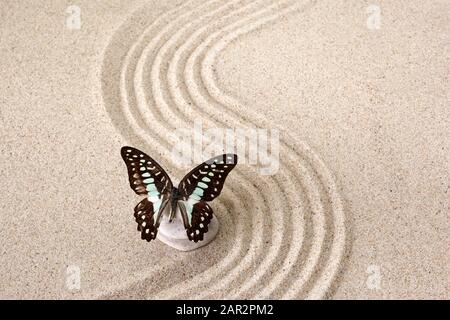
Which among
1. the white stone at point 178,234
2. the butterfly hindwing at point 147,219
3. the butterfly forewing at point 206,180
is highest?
the butterfly forewing at point 206,180

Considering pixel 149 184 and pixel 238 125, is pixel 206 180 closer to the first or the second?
pixel 149 184

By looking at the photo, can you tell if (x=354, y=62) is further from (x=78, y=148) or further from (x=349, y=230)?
(x=78, y=148)

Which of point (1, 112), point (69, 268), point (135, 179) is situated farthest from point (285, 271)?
point (1, 112)

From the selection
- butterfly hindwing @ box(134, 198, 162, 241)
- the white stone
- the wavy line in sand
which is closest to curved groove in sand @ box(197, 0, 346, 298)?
the wavy line in sand
